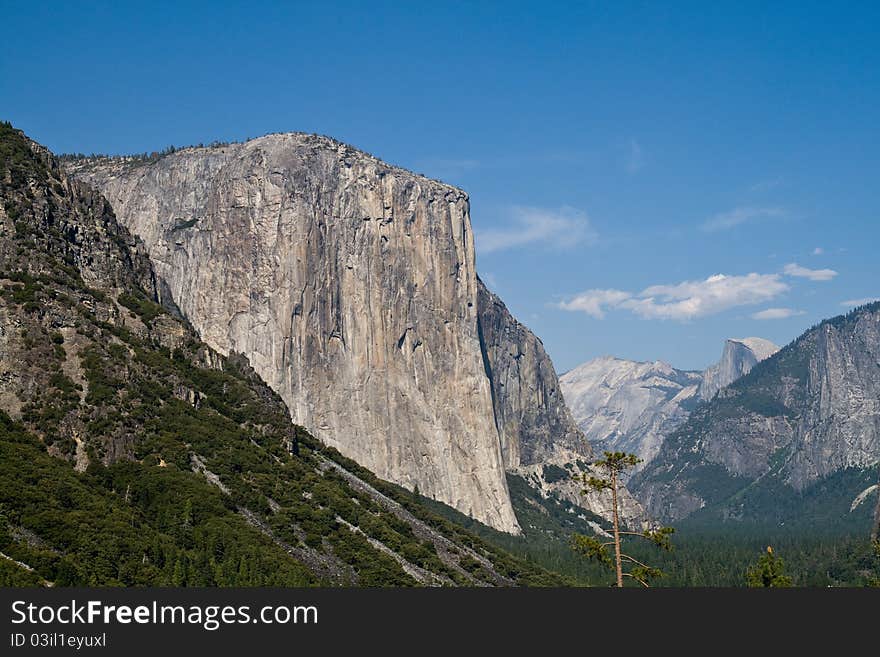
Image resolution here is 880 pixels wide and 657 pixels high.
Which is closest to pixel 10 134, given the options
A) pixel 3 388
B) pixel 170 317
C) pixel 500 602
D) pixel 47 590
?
pixel 170 317

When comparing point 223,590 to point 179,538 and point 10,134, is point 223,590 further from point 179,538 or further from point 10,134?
point 10,134

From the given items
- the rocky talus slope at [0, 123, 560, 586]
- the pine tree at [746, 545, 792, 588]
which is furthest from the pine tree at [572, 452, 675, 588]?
the rocky talus slope at [0, 123, 560, 586]

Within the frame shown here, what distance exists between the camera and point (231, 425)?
149500mm

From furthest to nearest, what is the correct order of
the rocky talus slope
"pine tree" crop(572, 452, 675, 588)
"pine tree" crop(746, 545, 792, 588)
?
the rocky talus slope < "pine tree" crop(746, 545, 792, 588) < "pine tree" crop(572, 452, 675, 588)

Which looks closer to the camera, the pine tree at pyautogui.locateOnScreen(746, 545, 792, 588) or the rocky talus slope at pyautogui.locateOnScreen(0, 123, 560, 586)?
the pine tree at pyautogui.locateOnScreen(746, 545, 792, 588)

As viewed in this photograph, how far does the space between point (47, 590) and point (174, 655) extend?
804cm

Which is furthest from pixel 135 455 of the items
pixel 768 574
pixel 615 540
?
pixel 615 540

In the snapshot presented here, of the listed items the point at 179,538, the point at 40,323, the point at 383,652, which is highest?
the point at 40,323

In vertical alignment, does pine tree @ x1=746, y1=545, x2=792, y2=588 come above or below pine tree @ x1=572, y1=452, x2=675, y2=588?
below

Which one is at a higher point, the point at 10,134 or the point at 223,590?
the point at 10,134

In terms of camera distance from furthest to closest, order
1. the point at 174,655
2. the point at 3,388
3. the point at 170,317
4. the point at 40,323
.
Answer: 1. the point at 170,317
2. the point at 40,323
3. the point at 3,388
4. the point at 174,655

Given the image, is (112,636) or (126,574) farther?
(126,574)

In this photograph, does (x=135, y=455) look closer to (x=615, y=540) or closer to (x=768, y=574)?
(x=768, y=574)

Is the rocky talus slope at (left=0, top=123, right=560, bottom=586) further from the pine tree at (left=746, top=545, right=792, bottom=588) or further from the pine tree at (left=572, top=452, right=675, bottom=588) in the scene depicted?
the pine tree at (left=746, top=545, right=792, bottom=588)
